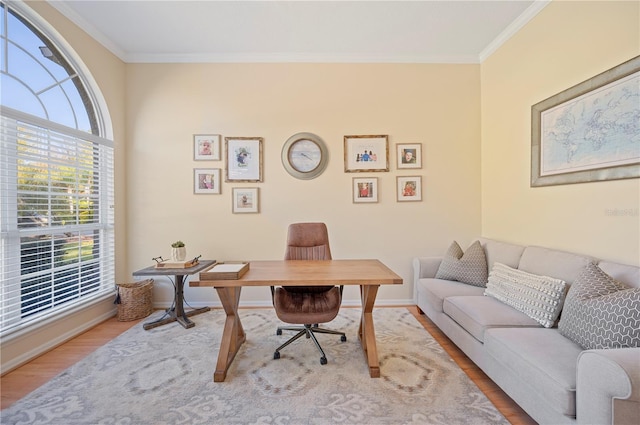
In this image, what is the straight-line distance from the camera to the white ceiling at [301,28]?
8.44 feet

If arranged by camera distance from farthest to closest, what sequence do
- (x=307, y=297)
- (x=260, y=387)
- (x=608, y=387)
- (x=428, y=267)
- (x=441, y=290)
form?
(x=428, y=267) → (x=441, y=290) → (x=307, y=297) → (x=260, y=387) → (x=608, y=387)

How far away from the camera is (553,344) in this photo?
1562mm

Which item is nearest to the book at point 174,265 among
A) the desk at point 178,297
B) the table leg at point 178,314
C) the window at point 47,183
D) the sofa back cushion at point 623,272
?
the desk at point 178,297

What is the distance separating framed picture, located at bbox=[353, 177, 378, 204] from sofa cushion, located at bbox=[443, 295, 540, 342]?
1.55 metres

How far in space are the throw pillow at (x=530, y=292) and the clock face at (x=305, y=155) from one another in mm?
2284

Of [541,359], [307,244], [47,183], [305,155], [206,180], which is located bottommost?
[541,359]

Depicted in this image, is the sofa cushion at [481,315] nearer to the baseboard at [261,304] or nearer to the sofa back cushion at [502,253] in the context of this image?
the sofa back cushion at [502,253]

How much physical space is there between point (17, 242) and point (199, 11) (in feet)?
8.51

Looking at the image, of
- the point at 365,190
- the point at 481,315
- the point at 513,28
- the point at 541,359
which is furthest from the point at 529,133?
the point at 541,359

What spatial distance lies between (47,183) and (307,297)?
2.58m

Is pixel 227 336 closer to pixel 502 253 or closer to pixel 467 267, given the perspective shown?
pixel 467 267

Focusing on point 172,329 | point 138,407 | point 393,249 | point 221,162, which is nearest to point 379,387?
point 138,407

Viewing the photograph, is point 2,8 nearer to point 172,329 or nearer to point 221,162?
point 221,162

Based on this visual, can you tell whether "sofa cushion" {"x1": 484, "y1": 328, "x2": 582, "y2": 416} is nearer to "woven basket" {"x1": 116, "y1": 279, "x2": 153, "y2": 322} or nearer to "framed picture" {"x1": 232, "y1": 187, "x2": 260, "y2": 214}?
"framed picture" {"x1": 232, "y1": 187, "x2": 260, "y2": 214}
